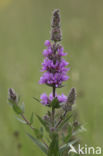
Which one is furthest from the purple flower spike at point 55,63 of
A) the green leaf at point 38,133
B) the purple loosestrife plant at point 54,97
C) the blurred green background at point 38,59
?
the blurred green background at point 38,59

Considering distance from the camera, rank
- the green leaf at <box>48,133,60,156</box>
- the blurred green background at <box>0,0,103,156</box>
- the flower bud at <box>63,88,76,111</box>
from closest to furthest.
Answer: the green leaf at <box>48,133,60,156</box> → the flower bud at <box>63,88,76,111</box> → the blurred green background at <box>0,0,103,156</box>

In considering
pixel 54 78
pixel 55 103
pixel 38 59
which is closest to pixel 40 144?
pixel 55 103

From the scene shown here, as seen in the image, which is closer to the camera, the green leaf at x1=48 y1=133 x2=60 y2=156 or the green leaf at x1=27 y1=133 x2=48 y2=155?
the green leaf at x1=48 y1=133 x2=60 y2=156

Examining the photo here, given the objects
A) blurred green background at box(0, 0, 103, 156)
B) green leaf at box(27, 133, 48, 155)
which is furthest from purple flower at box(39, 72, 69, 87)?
blurred green background at box(0, 0, 103, 156)

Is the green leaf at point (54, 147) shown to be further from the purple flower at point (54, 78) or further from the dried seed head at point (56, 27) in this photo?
the dried seed head at point (56, 27)

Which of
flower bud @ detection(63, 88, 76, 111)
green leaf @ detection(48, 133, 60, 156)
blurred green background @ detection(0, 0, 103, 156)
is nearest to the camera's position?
green leaf @ detection(48, 133, 60, 156)

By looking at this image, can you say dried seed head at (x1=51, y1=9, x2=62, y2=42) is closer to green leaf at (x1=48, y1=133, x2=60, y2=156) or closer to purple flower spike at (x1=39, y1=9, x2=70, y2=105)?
purple flower spike at (x1=39, y1=9, x2=70, y2=105)
